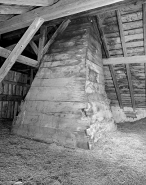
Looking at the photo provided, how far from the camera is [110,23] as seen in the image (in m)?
3.81

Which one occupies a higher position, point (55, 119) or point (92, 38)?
point (92, 38)

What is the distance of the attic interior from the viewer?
73.2 inches

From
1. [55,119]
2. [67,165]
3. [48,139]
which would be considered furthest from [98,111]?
[67,165]

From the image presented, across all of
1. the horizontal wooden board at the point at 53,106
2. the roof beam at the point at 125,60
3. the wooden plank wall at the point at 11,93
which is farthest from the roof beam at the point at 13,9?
→ the wooden plank wall at the point at 11,93

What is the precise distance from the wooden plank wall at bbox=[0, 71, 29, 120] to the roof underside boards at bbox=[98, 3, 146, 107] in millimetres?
3369

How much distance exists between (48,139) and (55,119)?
16.0 inches

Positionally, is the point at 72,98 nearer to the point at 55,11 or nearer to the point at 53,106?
the point at 53,106

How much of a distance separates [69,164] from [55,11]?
2501mm

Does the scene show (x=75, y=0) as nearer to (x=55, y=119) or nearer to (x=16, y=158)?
(x=55, y=119)

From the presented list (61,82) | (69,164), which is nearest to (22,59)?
(61,82)

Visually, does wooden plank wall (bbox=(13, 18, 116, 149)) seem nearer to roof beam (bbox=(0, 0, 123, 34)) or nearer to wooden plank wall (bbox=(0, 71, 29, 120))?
roof beam (bbox=(0, 0, 123, 34))

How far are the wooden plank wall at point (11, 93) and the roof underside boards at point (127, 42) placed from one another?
3.37 metres

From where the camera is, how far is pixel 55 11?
96.3 inches

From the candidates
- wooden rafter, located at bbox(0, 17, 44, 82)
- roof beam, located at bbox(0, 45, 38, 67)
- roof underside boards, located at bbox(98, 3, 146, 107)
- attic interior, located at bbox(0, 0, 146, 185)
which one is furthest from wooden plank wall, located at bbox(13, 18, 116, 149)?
wooden rafter, located at bbox(0, 17, 44, 82)
